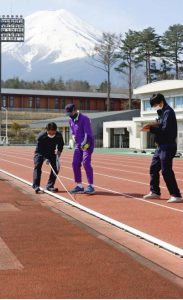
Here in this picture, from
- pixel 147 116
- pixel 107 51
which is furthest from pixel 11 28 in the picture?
pixel 147 116

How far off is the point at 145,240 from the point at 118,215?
2.17m

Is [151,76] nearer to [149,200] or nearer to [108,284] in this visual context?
[149,200]

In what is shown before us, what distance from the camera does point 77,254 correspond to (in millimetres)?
7078

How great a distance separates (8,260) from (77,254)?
83 centimetres

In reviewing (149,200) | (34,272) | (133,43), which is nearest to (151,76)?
(133,43)

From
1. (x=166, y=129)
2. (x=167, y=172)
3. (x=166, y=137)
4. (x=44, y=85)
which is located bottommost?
(x=167, y=172)

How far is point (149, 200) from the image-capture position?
12.1m

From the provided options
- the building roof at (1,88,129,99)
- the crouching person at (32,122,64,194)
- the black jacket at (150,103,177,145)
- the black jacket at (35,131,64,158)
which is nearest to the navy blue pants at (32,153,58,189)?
the crouching person at (32,122,64,194)

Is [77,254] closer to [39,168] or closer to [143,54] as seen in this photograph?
[39,168]

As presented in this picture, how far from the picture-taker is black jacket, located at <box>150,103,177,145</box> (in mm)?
11297

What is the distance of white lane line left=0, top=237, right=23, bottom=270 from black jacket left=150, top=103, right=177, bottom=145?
4693 millimetres

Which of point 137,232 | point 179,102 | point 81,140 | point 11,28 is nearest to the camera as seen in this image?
point 137,232

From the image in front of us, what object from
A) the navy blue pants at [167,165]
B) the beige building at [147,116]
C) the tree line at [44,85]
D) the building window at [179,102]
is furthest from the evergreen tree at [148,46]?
the navy blue pants at [167,165]

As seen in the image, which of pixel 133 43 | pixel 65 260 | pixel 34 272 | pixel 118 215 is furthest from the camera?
pixel 133 43
